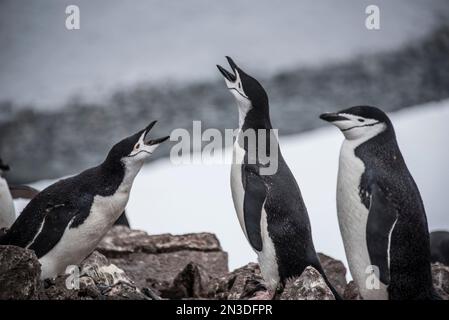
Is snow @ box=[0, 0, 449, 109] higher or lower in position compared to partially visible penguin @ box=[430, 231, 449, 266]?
higher

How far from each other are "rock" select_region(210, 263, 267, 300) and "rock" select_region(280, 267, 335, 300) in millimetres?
225

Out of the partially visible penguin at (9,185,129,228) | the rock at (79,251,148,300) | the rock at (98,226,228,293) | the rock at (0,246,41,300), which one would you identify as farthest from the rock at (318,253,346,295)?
the rock at (0,246,41,300)

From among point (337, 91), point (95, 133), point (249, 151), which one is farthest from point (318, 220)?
point (95, 133)

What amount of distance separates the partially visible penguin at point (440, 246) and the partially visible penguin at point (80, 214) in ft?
4.78

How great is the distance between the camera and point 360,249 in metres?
2.97

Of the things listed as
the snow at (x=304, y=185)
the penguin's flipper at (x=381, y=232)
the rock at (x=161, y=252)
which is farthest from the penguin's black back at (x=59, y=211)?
the penguin's flipper at (x=381, y=232)

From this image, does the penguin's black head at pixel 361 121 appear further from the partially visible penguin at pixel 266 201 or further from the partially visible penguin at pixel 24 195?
the partially visible penguin at pixel 24 195

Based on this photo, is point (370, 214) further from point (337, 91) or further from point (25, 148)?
point (25, 148)

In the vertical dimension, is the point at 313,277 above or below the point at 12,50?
below

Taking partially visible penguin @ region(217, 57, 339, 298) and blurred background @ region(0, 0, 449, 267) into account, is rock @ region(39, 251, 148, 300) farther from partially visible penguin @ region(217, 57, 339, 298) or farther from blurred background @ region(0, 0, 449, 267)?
blurred background @ region(0, 0, 449, 267)

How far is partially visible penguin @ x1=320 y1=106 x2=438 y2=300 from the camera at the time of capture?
2922 millimetres

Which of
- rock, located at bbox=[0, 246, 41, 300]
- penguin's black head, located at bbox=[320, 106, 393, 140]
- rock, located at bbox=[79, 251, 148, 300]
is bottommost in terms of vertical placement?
rock, located at bbox=[79, 251, 148, 300]

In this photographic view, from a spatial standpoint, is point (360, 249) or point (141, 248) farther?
point (141, 248)
